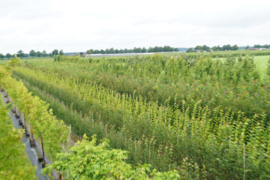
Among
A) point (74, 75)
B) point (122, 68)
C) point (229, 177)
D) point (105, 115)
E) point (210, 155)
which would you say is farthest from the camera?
point (122, 68)

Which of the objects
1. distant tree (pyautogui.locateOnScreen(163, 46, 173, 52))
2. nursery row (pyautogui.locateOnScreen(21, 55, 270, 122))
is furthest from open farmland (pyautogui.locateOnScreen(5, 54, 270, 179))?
distant tree (pyautogui.locateOnScreen(163, 46, 173, 52))

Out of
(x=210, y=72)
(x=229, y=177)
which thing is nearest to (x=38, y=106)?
(x=229, y=177)

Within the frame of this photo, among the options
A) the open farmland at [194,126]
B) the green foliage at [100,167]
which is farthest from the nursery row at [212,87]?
the green foliage at [100,167]

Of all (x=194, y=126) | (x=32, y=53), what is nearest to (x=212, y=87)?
(x=194, y=126)

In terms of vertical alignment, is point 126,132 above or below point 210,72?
below

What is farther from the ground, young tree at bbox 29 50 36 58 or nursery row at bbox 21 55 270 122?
young tree at bbox 29 50 36 58

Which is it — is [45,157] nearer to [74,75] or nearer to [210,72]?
[74,75]

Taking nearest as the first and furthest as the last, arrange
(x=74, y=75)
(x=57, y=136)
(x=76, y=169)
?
(x=76, y=169)
(x=57, y=136)
(x=74, y=75)

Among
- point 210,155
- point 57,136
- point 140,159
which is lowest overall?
point 140,159

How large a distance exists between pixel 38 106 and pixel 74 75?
1139cm

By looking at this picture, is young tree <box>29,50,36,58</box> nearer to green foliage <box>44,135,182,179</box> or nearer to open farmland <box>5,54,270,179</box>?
open farmland <box>5,54,270,179</box>

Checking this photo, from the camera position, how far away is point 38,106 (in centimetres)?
634

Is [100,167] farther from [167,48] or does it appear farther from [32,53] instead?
[32,53]

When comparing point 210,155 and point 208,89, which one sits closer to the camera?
point 210,155
